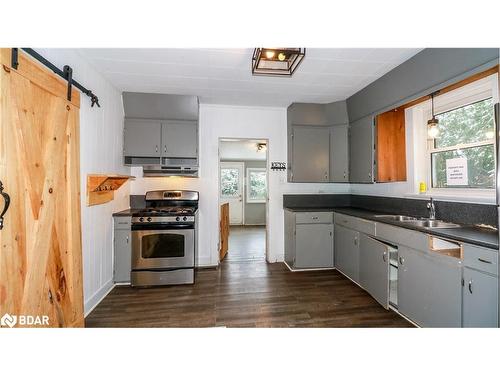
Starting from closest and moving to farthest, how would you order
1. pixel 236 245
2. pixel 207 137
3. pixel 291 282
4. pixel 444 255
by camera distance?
1. pixel 444 255
2. pixel 291 282
3. pixel 207 137
4. pixel 236 245

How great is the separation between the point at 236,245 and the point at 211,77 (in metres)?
3.51

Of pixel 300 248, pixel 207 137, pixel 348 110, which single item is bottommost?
pixel 300 248

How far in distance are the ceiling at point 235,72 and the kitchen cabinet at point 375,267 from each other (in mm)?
1918

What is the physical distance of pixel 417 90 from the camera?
220 centimetres

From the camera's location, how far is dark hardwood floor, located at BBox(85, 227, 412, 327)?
210cm

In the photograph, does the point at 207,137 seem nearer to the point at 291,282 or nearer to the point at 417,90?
the point at 291,282

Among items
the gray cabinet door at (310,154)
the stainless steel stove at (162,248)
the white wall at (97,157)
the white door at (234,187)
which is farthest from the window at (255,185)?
the white wall at (97,157)

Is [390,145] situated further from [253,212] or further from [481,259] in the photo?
[253,212]

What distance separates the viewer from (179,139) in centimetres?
334

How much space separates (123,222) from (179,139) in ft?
4.55

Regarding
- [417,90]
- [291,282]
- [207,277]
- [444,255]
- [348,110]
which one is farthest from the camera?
[348,110]

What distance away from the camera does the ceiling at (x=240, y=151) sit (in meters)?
5.89
